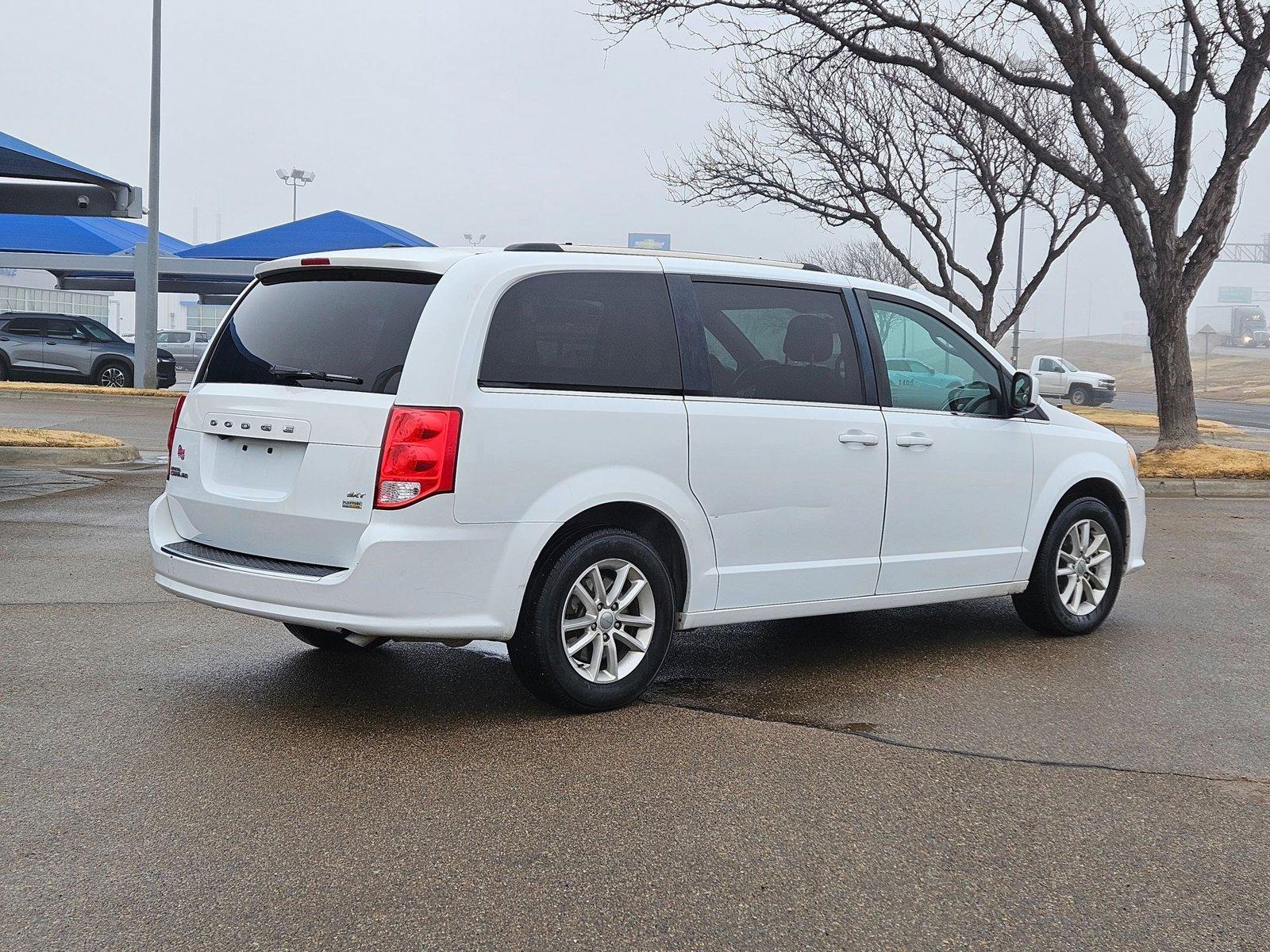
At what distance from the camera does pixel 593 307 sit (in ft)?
18.4

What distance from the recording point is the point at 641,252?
5.93 m

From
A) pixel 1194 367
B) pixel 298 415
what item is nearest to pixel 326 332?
pixel 298 415

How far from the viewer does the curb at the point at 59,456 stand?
15.1 metres

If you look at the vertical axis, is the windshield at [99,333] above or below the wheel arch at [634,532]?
above

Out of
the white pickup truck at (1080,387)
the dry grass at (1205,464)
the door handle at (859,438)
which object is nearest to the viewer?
the door handle at (859,438)

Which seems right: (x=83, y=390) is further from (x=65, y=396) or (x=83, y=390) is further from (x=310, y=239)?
(x=310, y=239)

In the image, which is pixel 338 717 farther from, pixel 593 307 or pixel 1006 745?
pixel 1006 745

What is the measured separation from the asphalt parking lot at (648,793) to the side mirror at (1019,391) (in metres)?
1.22

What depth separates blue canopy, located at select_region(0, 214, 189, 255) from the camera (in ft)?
103

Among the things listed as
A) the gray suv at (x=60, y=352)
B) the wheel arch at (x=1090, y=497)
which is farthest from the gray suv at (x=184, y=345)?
the wheel arch at (x=1090, y=497)

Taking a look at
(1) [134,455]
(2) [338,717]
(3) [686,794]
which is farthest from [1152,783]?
(1) [134,455]

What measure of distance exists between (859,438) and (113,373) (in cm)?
2758

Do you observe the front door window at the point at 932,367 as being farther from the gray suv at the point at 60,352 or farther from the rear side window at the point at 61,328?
the rear side window at the point at 61,328

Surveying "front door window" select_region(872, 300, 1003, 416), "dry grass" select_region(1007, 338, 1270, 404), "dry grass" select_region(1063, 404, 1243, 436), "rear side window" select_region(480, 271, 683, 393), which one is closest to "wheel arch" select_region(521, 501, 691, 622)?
"rear side window" select_region(480, 271, 683, 393)
